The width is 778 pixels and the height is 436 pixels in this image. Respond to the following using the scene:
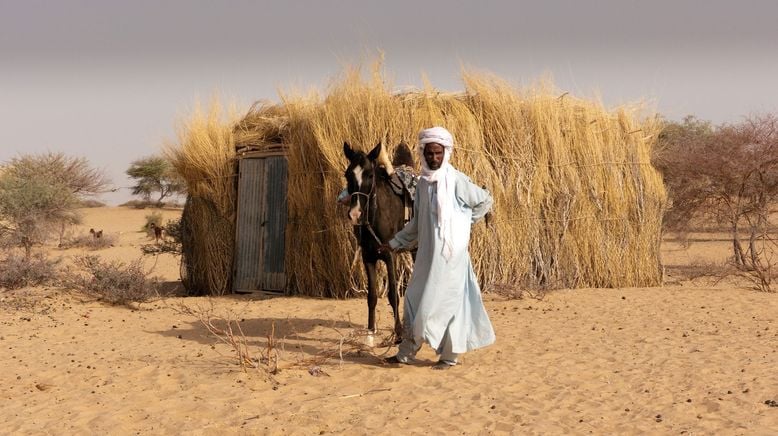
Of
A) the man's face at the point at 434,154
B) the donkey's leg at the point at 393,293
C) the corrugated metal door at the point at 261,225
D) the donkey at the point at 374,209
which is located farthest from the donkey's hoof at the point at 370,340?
the corrugated metal door at the point at 261,225

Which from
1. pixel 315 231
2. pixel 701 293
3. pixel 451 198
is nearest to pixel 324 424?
pixel 451 198

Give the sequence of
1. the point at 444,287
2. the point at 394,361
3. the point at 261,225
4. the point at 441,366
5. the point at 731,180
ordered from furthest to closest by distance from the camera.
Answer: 1. the point at 731,180
2. the point at 261,225
3. the point at 394,361
4. the point at 441,366
5. the point at 444,287

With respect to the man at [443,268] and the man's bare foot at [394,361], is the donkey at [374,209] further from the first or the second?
the man at [443,268]

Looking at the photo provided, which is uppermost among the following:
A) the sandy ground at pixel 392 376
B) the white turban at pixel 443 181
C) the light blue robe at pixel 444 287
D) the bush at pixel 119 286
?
the white turban at pixel 443 181

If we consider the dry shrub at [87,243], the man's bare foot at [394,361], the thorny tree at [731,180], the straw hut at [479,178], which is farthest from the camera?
the dry shrub at [87,243]

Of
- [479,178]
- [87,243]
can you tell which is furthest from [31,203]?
[479,178]

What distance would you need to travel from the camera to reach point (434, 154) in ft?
17.9

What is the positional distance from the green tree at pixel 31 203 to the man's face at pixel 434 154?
432 inches

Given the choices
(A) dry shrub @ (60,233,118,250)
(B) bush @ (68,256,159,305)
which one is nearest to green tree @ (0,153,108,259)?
(A) dry shrub @ (60,233,118,250)

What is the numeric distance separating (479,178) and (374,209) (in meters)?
3.49

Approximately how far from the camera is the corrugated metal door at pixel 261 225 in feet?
33.1

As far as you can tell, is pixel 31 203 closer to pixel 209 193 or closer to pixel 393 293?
pixel 209 193

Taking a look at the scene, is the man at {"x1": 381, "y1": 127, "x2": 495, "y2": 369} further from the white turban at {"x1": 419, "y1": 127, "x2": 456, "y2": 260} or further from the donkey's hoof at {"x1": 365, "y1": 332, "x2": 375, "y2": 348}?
the donkey's hoof at {"x1": 365, "y1": 332, "x2": 375, "y2": 348}

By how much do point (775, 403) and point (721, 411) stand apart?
1.24 ft
